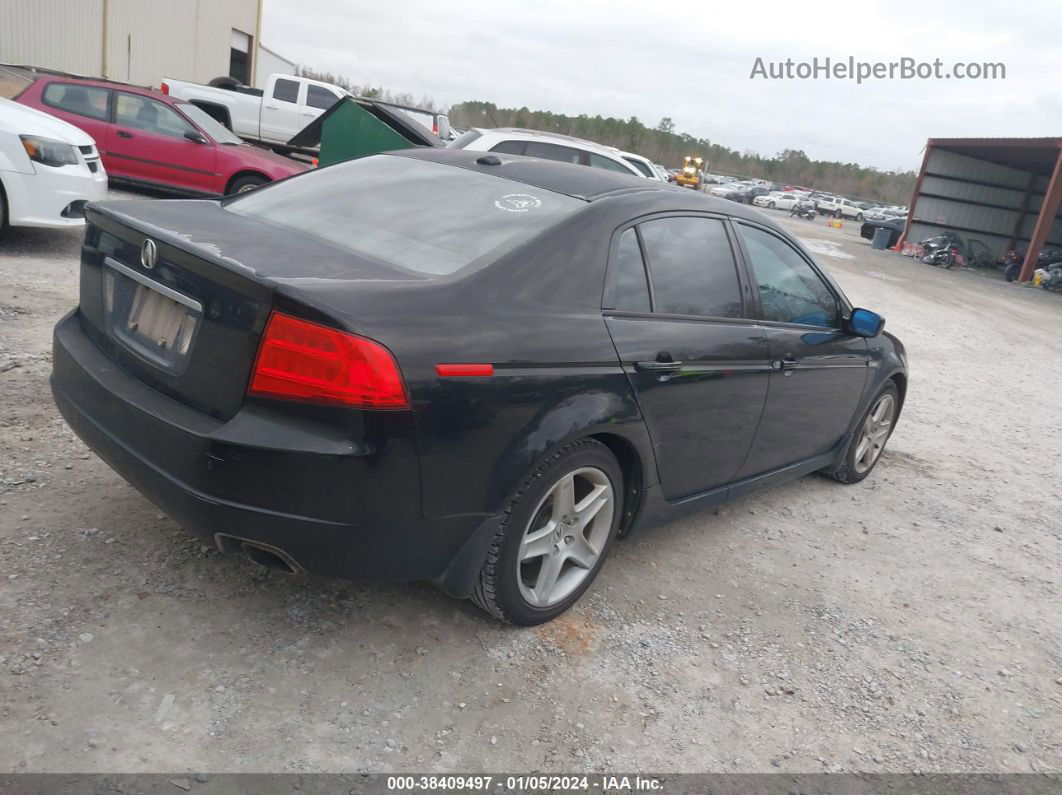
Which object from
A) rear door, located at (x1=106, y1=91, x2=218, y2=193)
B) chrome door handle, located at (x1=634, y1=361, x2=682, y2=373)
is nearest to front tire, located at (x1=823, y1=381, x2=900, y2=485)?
chrome door handle, located at (x1=634, y1=361, x2=682, y2=373)

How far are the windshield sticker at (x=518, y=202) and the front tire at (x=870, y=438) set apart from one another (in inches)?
106

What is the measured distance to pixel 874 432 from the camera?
522cm

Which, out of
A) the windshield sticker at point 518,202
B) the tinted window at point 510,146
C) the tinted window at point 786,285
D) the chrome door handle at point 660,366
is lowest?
the chrome door handle at point 660,366

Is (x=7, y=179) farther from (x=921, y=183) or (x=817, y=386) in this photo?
(x=921, y=183)

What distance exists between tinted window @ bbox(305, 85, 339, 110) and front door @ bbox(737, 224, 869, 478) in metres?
17.0

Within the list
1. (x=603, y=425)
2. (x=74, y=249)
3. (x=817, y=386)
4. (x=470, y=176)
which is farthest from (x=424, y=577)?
(x=74, y=249)

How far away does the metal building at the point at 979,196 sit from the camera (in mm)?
30328

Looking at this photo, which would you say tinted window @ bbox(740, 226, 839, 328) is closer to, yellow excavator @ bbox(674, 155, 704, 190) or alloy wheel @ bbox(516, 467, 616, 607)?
alloy wheel @ bbox(516, 467, 616, 607)

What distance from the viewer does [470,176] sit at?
3451 millimetres

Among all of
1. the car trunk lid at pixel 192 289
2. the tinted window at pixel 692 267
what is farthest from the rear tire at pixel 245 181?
the tinted window at pixel 692 267

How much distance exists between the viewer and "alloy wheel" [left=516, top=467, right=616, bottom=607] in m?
2.95

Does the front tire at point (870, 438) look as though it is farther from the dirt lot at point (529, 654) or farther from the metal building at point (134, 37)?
the metal building at point (134, 37)

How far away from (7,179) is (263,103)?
42.6ft

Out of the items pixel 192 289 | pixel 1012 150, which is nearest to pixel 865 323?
pixel 192 289
